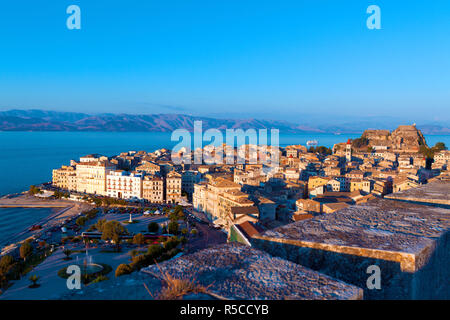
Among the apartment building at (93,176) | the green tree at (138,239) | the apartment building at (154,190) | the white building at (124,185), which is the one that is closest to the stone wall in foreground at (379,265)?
the green tree at (138,239)

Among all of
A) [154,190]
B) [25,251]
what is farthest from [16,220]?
[25,251]

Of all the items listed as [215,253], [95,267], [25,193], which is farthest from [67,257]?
[25,193]

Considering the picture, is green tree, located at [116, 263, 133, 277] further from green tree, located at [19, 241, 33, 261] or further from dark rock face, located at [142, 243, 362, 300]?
dark rock face, located at [142, 243, 362, 300]

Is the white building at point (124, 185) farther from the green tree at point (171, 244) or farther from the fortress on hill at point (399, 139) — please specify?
the fortress on hill at point (399, 139)

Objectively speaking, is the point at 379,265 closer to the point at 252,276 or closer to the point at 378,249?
the point at 378,249

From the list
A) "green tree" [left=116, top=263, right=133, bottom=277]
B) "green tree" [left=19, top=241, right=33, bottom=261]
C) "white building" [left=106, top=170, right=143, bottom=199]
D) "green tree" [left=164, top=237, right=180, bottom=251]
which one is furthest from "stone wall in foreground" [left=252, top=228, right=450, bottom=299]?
"white building" [left=106, top=170, right=143, bottom=199]
